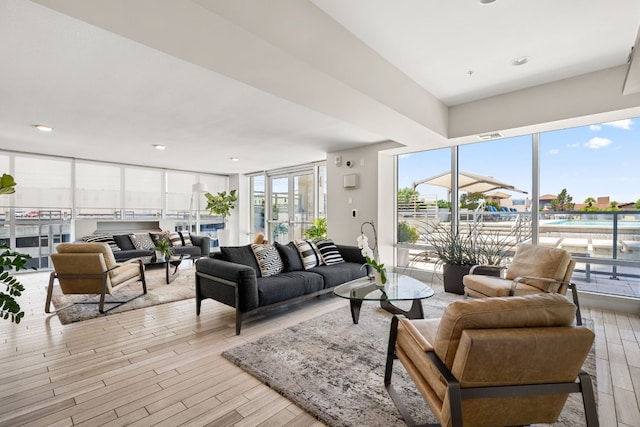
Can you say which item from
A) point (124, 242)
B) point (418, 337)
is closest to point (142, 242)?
point (124, 242)

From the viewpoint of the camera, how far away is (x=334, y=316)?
11.3 feet

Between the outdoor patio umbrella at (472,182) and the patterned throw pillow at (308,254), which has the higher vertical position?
the outdoor patio umbrella at (472,182)

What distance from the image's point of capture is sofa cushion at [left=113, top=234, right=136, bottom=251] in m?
6.25

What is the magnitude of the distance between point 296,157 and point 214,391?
5.38m

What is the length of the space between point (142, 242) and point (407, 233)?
5.42 metres

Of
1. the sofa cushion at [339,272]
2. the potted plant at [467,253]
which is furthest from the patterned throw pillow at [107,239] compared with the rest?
the potted plant at [467,253]

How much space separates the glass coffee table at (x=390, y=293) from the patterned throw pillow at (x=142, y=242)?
4.87m

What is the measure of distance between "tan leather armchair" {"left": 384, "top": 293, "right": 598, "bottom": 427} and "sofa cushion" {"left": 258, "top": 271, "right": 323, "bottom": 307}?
2081 mm

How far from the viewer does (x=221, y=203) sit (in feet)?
29.0

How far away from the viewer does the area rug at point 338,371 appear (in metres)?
1.80

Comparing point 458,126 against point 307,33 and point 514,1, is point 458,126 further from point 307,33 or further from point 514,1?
point 307,33

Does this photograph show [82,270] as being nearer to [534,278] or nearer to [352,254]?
[352,254]

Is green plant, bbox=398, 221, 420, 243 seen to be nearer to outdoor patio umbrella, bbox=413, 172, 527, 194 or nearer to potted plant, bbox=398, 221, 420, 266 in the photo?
potted plant, bbox=398, 221, 420, 266

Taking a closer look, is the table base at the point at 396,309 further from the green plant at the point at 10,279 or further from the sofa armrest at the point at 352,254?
the green plant at the point at 10,279
